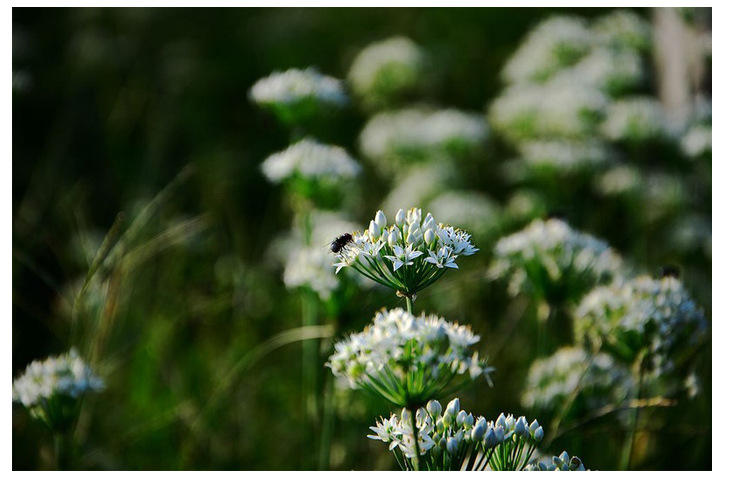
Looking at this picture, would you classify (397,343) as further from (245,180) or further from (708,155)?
(245,180)

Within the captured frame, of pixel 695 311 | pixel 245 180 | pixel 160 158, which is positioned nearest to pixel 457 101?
pixel 245 180

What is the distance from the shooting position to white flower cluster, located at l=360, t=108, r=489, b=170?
375cm

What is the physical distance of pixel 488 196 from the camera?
174 inches

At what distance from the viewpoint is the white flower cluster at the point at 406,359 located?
4.42ft

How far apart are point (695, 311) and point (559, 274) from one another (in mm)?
403

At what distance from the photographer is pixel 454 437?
137 centimetres

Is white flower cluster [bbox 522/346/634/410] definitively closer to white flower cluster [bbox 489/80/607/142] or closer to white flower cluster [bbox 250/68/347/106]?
white flower cluster [bbox 250/68/347/106]

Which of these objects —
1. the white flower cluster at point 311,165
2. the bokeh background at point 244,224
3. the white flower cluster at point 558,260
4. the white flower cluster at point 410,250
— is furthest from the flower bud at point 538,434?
the white flower cluster at point 311,165

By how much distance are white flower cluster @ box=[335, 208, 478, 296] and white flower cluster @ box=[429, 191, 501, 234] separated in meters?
1.96

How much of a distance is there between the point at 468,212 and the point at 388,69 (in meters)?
1.17

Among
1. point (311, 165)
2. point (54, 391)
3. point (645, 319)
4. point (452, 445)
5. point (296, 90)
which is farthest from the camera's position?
point (296, 90)

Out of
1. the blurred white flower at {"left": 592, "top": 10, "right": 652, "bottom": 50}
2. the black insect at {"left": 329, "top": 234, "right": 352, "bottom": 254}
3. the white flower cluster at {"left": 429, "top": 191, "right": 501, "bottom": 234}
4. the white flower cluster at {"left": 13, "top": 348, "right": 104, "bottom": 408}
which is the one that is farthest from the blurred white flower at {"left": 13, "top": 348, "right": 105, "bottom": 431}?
the blurred white flower at {"left": 592, "top": 10, "right": 652, "bottom": 50}

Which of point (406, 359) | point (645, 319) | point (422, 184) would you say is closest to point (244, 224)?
point (422, 184)

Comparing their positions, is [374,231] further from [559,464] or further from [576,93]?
[576,93]
